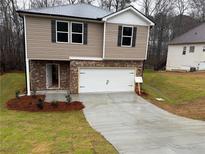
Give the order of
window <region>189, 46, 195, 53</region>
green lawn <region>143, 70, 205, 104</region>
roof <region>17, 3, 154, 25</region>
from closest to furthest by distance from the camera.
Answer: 1. roof <region>17, 3, 154, 25</region>
2. green lawn <region>143, 70, 205, 104</region>
3. window <region>189, 46, 195, 53</region>

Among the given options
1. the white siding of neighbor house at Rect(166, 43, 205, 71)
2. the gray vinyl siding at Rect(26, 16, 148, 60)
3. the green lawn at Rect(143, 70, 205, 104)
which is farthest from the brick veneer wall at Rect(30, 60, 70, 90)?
the white siding of neighbor house at Rect(166, 43, 205, 71)

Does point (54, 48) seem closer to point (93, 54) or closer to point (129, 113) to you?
point (93, 54)

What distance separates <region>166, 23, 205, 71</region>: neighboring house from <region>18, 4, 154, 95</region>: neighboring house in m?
14.4

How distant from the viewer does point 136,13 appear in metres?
13.2

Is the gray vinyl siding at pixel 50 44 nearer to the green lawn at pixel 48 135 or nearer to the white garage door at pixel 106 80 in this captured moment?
the white garage door at pixel 106 80

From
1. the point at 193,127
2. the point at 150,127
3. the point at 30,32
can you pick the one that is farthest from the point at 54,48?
the point at 193,127

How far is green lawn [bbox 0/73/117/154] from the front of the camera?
18.5 feet

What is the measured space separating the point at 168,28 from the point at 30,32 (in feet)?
97.7

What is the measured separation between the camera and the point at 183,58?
89.3ft

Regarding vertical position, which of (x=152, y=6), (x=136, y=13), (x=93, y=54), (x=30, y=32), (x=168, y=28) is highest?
(x=152, y=6)

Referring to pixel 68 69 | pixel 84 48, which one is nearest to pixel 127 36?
pixel 84 48

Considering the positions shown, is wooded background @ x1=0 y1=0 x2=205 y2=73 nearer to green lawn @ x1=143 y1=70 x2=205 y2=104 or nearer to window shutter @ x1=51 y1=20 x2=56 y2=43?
green lawn @ x1=143 y1=70 x2=205 y2=104

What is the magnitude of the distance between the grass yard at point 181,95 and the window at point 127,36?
413cm

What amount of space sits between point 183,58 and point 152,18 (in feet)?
36.0
